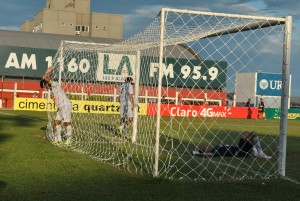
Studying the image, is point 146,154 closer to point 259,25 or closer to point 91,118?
point 259,25

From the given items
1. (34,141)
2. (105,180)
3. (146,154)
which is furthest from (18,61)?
(105,180)

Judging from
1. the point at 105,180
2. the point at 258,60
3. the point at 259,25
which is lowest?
the point at 105,180

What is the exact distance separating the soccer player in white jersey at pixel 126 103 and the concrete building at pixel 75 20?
192 feet

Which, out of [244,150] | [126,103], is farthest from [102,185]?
[126,103]

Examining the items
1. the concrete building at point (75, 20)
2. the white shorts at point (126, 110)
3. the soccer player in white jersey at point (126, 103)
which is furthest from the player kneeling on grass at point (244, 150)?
the concrete building at point (75, 20)

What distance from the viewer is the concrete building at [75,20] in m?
73.9

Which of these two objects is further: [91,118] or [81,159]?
[91,118]

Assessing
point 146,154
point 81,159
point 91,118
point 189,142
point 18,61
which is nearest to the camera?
point 81,159

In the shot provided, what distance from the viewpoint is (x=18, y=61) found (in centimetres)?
4641

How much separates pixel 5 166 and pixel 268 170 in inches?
190

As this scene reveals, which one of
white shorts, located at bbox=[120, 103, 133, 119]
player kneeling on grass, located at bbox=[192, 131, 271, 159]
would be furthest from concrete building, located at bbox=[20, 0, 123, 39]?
player kneeling on grass, located at bbox=[192, 131, 271, 159]

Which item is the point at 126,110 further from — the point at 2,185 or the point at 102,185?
the point at 2,185

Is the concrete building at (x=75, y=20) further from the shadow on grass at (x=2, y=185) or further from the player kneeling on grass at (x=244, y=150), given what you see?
the shadow on grass at (x=2, y=185)

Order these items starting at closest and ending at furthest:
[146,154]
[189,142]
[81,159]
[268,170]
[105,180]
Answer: [105,180]
[268,170]
[81,159]
[146,154]
[189,142]
